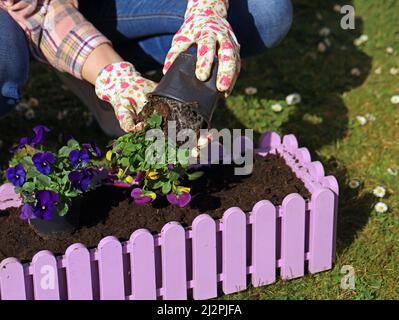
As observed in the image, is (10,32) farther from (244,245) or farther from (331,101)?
(331,101)

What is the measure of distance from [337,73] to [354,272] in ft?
6.09

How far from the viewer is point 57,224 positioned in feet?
8.29

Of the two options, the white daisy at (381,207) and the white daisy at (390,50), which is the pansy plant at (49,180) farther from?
the white daisy at (390,50)

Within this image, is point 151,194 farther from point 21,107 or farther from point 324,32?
point 324,32

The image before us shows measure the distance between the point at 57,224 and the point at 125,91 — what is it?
1.67 ft

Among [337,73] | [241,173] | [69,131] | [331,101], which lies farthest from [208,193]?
[337,73]

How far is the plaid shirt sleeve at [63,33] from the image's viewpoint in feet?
9.34

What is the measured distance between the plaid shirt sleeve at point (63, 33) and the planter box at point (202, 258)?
794 mm

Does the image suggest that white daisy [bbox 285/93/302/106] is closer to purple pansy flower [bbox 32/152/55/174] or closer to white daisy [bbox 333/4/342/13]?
white daisy [bbox 333/4/342/13]

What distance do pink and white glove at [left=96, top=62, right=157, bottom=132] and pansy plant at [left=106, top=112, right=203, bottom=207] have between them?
79 mm
